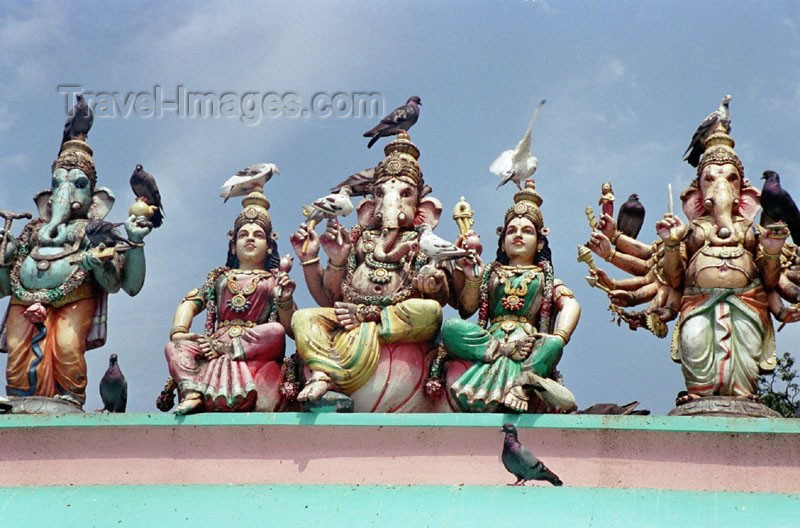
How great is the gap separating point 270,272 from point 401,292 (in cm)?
106

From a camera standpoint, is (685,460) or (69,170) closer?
(685,460)

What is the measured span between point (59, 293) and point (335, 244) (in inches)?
80.0

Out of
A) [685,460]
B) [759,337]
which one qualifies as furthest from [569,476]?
[759,337]

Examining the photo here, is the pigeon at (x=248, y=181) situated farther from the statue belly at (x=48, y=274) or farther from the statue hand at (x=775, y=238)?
the statue hand at (x=775, y=238)

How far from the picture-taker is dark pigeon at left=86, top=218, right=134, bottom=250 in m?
10.3

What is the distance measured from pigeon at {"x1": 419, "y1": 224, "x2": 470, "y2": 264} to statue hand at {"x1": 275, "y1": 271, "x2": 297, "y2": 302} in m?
0.99

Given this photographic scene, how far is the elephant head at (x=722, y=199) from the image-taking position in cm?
979

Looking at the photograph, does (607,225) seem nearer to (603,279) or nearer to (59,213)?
(603,279)

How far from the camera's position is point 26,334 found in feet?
33.4

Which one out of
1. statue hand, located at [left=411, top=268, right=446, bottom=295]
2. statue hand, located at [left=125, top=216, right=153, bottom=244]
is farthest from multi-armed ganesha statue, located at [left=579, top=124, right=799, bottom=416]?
statue hand, located at [left=125, top=216, right=153, bottom=244]

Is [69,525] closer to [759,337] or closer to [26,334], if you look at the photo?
[26,334]

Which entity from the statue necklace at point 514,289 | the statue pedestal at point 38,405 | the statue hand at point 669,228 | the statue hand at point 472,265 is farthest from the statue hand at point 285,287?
the statue hand at point 669,228

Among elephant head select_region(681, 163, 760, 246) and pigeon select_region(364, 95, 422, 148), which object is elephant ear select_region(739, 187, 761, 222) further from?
pigeon select_region(364, 95, 422, 148)

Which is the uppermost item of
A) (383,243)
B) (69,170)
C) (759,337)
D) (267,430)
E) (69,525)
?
(69,170)
